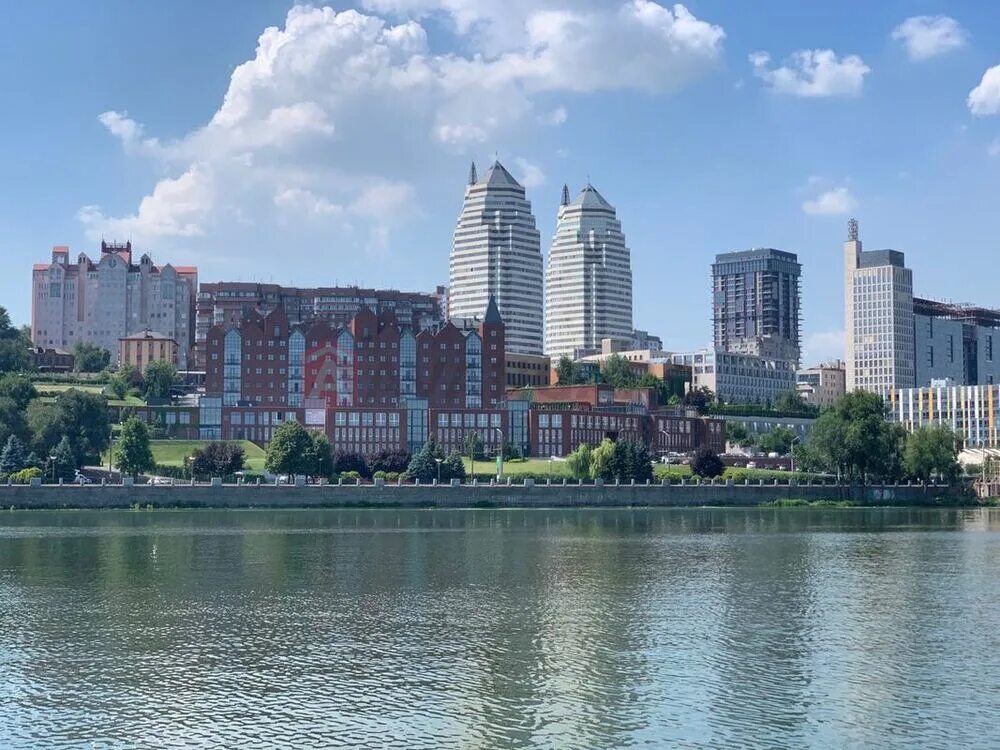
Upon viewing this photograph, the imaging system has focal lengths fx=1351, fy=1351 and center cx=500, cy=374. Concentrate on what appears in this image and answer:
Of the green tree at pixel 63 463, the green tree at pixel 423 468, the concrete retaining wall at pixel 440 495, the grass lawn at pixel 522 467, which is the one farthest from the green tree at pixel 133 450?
the grass lawn at pixel 522 467

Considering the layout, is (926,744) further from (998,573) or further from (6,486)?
(6,486)

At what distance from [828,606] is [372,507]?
7717 centimetres

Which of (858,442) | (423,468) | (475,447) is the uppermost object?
(858,442)

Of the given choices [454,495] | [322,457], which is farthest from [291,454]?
[454,495]

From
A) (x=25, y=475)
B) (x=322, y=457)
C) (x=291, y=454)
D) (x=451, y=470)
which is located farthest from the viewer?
(x=451, y=470)

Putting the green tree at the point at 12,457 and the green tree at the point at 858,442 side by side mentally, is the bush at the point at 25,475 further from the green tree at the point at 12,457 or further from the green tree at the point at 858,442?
the green tree at the point at 858,442

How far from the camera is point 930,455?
14600 centimetres

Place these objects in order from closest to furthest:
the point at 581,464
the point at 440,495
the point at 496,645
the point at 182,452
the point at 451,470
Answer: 1. the point at 496,645
2. the point at 440,495
3. the point at 451,470
4. the point at 581,464
5. the point at 182,452

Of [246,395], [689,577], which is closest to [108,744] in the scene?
[689,577]

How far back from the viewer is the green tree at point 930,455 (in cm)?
14600

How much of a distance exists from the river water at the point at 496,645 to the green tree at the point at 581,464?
5729cm

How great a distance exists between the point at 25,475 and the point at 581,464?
54056mm

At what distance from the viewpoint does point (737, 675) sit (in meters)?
38.3

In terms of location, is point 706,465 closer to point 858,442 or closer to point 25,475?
point 858,442
